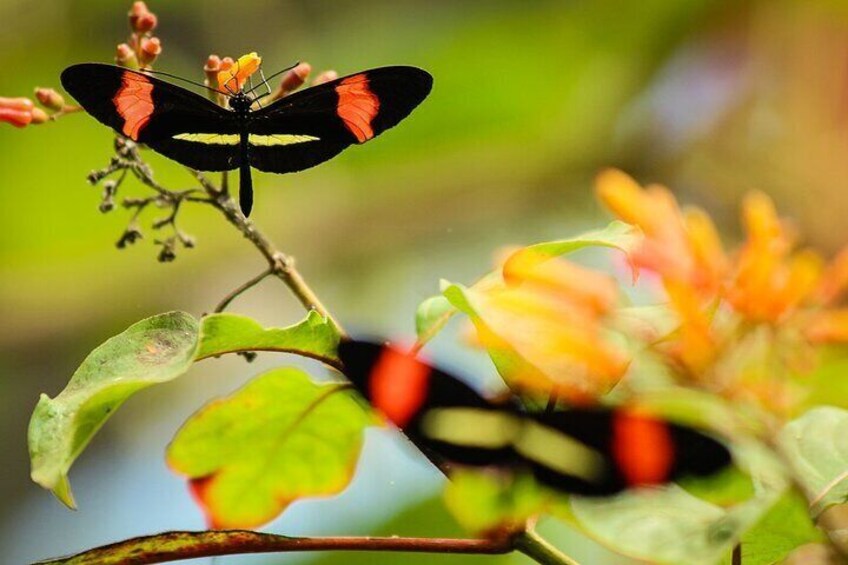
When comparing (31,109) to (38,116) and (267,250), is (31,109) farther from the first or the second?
(267,250)

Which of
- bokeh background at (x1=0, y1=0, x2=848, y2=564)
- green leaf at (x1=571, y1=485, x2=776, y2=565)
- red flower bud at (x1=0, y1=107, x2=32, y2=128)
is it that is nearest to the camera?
green leaf at (x1=571, y1=485, x2=776, y2=565)

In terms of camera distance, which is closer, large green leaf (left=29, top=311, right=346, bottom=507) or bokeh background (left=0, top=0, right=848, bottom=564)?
large green leaf (left=29, top=311, right=346, bottom=507)

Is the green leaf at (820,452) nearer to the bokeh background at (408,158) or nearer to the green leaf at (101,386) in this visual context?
the green leaf at (101,386)

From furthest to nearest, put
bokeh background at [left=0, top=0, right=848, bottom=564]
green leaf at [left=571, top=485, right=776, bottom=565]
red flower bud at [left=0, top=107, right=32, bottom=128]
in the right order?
bokeh background at [left=0, top=0, right=848, bottom=564]
red flower bud at [left=0, top=107, right=32, bottom=128]
green leaf at [left=571, top=485, right=776, bottom=565]

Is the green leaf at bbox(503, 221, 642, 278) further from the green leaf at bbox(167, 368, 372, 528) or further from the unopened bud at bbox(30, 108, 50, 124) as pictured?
the unopened bud at bbox(30, 108, 50, 124)

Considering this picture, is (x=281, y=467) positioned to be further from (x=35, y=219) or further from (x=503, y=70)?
(x=503, y=70)

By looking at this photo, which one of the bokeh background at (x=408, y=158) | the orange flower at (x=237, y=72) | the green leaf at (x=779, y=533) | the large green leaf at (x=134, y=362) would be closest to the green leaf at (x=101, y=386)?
the large green leaf at (x=134, y=362)

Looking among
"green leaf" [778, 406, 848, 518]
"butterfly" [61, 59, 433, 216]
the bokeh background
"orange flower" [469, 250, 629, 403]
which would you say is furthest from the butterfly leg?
the bokeh background
